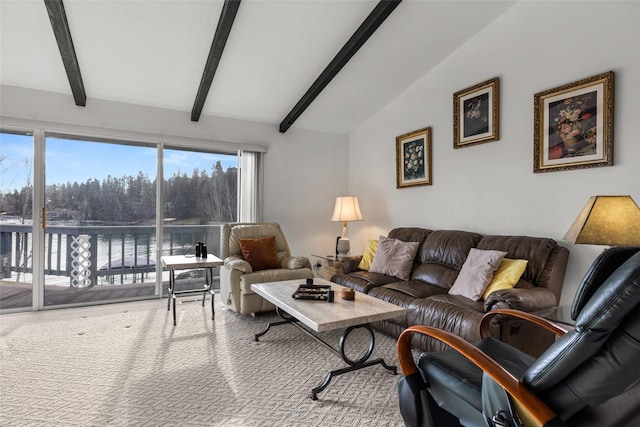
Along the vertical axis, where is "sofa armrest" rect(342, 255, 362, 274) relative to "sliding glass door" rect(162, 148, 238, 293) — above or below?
below

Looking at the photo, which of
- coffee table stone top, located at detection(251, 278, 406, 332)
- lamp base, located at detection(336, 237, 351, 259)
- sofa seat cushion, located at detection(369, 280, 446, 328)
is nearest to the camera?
coffee table stone top, located at detection(251, 278, 406, 332)

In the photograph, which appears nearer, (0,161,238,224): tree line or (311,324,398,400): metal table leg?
(311,324,398,400): metal table leg

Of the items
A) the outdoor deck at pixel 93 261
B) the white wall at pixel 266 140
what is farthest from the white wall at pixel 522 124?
the outdoor deck at pixel 93 261

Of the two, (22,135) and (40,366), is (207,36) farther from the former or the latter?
(40,366)

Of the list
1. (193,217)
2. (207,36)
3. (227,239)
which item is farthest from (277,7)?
(193,217)

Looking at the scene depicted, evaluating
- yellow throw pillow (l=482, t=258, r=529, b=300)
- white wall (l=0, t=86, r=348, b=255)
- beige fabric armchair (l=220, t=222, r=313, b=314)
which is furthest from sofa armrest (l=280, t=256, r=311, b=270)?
yellow throw pillow (l=482, t=258, r=529, b=300)

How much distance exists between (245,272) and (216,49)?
2184 mm

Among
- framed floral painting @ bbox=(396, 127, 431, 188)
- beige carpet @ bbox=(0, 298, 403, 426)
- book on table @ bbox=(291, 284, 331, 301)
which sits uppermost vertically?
framed floral painting @ bbox=(396, 127, 431, 188)

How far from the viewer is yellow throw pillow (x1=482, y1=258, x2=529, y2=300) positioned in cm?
268

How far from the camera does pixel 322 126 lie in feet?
17.3

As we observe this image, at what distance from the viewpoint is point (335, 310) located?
2.26 m

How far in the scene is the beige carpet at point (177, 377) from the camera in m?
1.91

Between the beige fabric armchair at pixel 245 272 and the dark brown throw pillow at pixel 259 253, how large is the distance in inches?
4.6

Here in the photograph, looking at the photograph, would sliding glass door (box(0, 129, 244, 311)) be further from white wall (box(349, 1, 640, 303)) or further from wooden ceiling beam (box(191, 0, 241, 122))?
white wall (box(349, 1, 640, 303))
